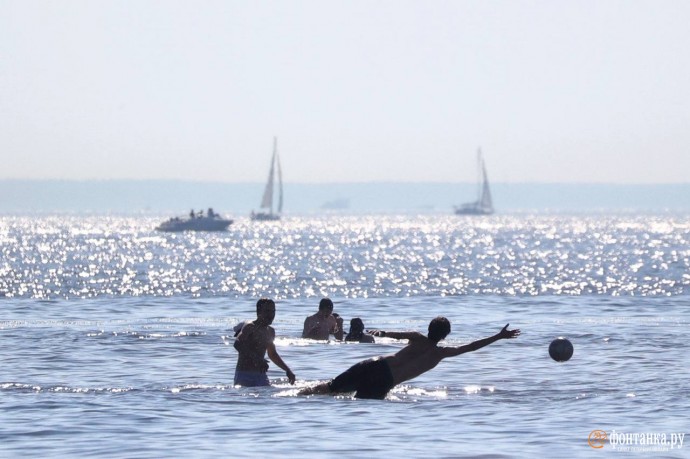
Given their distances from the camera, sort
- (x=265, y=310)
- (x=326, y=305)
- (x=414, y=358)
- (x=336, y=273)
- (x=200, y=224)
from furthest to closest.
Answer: (x=200, y=224) < (x=336, y=273) < (x=326, y=305) < (x=265, y=310) < (x=414, y=358)

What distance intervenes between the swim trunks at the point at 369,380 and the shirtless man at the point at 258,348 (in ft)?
3.15

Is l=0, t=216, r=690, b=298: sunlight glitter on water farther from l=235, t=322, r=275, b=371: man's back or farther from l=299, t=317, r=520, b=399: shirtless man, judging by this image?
l=299, t=317, r=520, b=399: shirtless man

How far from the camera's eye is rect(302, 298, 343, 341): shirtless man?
100 feet

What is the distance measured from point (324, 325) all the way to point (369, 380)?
34.0ft

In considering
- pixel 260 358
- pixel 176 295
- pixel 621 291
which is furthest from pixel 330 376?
pixel 621 291

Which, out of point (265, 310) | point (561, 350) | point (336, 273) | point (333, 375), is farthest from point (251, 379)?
point (336, 273)

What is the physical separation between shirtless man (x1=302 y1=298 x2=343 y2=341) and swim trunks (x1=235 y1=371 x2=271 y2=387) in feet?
27.9

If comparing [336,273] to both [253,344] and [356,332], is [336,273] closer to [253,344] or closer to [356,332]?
[356,332]

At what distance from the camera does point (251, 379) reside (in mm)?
21891

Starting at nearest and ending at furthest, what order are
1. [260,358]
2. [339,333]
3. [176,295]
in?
[260,358] < [339,333] < [176,295]

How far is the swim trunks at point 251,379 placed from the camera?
71.7 feet

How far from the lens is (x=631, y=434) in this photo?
17.9 meters

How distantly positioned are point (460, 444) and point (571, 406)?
4.13 metres

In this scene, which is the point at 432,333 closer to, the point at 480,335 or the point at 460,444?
the point at 460,444
